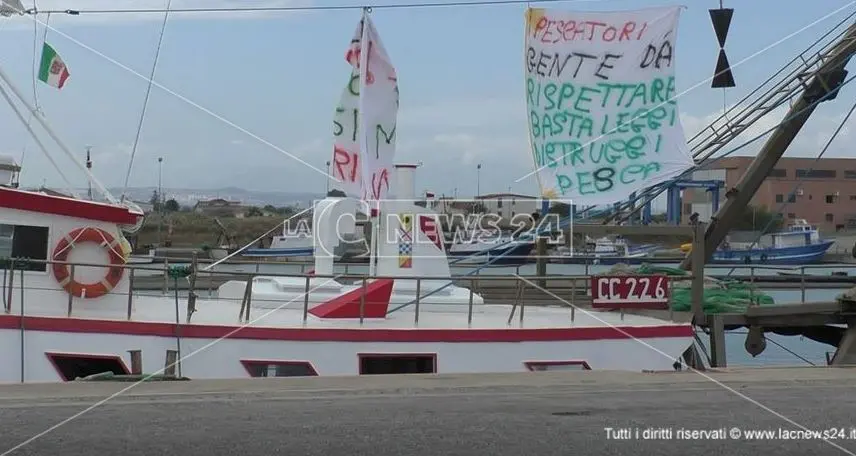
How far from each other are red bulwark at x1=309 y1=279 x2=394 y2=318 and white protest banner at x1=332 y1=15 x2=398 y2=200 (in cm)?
125

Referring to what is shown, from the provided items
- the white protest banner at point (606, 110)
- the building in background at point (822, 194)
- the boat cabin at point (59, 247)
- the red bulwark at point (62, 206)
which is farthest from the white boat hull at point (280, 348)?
the building in background at point (822, 194)

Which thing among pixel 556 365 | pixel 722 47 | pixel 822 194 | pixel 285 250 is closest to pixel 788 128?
pixel 722 47

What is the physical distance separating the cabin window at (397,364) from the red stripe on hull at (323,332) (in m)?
0.22

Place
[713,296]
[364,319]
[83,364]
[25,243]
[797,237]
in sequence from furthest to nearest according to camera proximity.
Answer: [797,237]
[713,296]
[364,319]
[25,243]
[83,364]

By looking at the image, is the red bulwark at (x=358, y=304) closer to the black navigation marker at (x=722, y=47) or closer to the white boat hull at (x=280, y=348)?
the white boat hull at (x=280, y=348)

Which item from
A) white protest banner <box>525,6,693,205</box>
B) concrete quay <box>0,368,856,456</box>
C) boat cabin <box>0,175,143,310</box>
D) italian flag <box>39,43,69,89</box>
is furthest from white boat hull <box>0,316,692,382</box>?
italian flag <box>39,43,69,89</box>

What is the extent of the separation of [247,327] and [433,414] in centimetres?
536

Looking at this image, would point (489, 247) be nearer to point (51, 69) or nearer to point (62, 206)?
point (62, 206)

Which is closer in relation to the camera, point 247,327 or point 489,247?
point 247,327

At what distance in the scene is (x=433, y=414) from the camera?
7.75 meters

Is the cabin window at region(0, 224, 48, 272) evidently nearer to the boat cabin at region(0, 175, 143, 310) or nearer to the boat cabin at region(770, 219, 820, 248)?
the boat cabin at region(0, 175, 143, 310)

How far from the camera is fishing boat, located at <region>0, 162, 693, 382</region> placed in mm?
12375

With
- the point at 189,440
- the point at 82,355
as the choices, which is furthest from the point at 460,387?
the point at 82,355

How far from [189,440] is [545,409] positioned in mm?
2872
